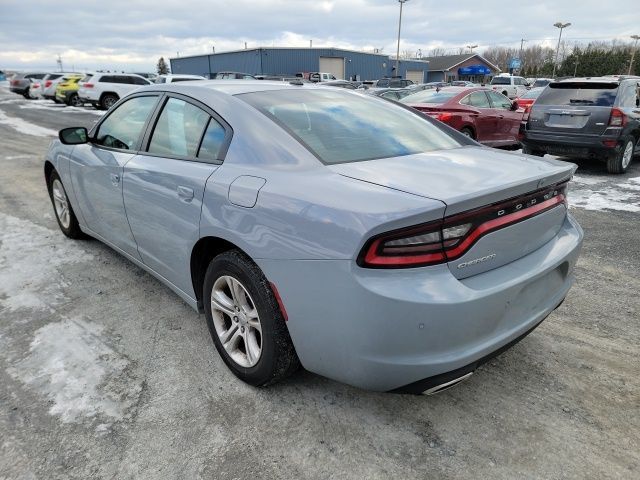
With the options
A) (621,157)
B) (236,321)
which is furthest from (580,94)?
(236,321)

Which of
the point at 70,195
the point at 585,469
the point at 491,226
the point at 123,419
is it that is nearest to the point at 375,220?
the point at 491,226

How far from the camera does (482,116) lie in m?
9.35

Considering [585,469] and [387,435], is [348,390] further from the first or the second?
[585,469]

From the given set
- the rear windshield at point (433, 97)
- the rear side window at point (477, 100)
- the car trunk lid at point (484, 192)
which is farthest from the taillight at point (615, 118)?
the car trunk lid at point (484, 192)

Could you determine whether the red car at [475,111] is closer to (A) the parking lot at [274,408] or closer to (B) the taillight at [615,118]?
(B) the taillight at [615,118]

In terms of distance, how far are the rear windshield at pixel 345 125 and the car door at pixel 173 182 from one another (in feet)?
1.04

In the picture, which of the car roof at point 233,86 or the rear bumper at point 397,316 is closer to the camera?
the rear bumper at point 397,316

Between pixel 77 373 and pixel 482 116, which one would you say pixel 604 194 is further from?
pixel 77 373

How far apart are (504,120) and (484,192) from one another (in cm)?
883

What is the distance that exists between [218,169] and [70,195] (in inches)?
97.8

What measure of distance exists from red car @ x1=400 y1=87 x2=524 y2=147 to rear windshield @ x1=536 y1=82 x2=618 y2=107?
1310 mm

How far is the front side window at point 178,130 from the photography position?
2.72m

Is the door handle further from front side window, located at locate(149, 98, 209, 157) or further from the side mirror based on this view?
the side mirror

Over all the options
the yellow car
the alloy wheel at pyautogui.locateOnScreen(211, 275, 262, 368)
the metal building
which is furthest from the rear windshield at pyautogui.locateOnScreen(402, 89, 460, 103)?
the metal building
